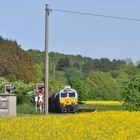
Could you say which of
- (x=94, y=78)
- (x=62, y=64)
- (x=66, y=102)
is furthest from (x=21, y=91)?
(x=62, y=64)

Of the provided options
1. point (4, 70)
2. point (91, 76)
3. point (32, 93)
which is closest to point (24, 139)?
point (32, 93)

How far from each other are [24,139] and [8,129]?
133 inches

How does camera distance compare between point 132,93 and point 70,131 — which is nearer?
point 70,131

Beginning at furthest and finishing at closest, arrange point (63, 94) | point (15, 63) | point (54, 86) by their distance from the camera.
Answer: point (15, 63) → point (54, 86) → point (63, 94)

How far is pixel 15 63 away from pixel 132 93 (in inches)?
2119

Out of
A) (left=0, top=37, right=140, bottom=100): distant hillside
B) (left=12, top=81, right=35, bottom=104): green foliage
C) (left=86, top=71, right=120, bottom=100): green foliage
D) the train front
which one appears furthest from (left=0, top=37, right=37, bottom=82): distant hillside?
the train front

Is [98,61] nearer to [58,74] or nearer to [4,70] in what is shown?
[58,74]

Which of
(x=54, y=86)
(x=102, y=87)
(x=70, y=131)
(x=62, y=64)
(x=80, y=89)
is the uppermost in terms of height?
(x=62, y=64)

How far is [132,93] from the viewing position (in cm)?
3572

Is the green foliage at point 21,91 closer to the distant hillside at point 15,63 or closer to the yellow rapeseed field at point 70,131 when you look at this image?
the distant hillside at point 15,63

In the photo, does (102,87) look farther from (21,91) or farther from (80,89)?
(21,91)

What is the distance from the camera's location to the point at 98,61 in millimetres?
183375

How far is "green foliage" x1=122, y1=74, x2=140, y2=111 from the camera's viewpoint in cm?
3553

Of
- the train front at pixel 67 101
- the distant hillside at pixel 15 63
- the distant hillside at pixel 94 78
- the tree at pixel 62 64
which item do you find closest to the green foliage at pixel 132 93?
the distant hillside at pixel 94 78
